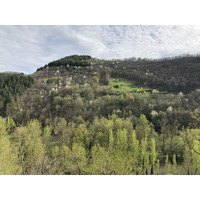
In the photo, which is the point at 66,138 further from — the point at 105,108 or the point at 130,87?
the point at 130,87

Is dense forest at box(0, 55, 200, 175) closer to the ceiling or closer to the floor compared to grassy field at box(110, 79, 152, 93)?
closer to the floor

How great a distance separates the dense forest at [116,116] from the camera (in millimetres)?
17266

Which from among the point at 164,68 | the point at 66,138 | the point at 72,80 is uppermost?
the point at 164,68

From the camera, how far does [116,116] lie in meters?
39.7

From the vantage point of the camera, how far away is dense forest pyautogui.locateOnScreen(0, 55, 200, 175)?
1727 cm

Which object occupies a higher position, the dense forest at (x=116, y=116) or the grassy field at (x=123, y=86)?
the grassy field at (x=123, y=86)

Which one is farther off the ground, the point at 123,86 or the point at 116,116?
the point at 123,86

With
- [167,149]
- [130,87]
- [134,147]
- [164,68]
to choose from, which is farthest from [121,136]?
[164,68]

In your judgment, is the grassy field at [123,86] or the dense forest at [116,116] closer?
the dense forest at [116,116]

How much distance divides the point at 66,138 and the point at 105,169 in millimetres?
16016

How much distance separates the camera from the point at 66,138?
71.9ft

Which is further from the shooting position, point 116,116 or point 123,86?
point 123,86

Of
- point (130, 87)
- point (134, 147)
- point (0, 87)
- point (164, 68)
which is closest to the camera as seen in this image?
point (134, 147)
